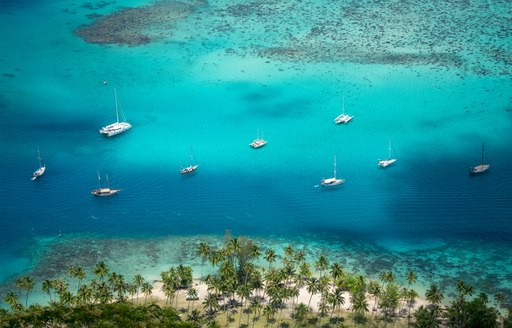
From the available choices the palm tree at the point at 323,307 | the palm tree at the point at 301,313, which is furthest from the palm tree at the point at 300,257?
the palm tree at the point at 301,313

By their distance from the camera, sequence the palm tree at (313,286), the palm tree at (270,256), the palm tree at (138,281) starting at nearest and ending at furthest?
the palm tree at (313,286) → the palm tree at (138,281) → the palm tree at (270,256)

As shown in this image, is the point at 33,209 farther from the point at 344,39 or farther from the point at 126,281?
the point at 344,39

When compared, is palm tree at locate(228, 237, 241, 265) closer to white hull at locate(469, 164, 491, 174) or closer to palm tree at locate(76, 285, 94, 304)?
palm tree at locate(76, 285, 94, 304)

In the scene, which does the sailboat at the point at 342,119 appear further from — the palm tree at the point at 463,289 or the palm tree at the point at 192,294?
the palm tree at the point at 192,294

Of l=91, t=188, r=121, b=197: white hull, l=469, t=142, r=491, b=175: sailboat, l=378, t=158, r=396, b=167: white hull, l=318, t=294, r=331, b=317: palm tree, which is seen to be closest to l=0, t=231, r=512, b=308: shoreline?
l=318, t=294, r=331, b=317: palm tree

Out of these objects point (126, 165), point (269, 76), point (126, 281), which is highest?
point (269, 76)

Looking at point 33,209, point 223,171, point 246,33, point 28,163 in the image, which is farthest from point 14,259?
point 246,33

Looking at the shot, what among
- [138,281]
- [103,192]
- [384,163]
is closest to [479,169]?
[384,163]
